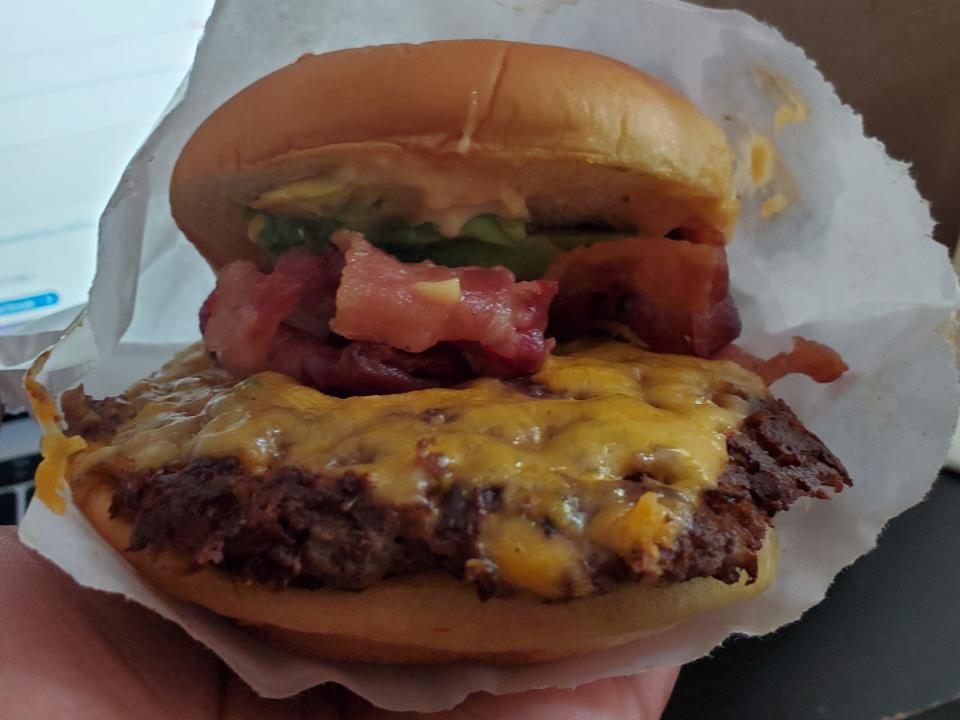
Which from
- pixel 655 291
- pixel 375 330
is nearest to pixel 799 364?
pixel 655 291

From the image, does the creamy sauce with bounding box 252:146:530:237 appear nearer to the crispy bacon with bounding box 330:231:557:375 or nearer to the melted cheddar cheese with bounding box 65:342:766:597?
the crispy bacon with bounding box 330:231:557:375

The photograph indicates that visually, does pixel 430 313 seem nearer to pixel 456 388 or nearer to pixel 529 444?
pixel 456 388

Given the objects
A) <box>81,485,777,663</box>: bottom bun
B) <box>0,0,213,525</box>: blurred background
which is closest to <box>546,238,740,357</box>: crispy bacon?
<box>81,485,777,663</box>: bottom bun

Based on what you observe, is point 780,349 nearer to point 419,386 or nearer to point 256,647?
point 419,386

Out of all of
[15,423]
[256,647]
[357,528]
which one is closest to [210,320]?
[256,647]

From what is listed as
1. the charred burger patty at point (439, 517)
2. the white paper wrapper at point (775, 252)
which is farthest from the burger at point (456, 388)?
the white paper wrapper at point (775, 252)

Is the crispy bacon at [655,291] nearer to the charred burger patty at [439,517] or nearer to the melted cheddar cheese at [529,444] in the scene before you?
the melted cheddar cheese at [529,444]

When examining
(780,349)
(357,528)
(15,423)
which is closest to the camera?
(357,528)

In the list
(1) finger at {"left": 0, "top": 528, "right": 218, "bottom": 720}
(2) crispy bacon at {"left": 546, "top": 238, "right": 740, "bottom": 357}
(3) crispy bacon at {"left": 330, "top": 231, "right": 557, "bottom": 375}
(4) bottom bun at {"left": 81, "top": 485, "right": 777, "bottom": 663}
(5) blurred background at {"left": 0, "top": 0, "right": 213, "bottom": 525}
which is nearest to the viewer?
(4) bottom bun at {"left": 81, "top": 485, "right": 777, "bottom": 663}
